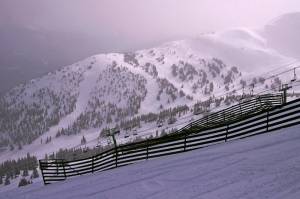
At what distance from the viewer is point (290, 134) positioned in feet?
46.4

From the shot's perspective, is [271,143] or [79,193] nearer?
[271,143]

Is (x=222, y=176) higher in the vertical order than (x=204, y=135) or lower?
higher

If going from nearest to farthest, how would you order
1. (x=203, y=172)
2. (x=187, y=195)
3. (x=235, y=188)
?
(x=235, y=188), (x=187, y=195), (x=203, y=172)

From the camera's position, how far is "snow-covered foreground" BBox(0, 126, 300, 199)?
938 centimetres

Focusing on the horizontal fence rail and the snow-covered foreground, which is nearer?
the snow-covered foreground

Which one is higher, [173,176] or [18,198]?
[173,176]

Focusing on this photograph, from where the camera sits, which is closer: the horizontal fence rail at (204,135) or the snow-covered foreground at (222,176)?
the snow-covered foreground at (222,176)

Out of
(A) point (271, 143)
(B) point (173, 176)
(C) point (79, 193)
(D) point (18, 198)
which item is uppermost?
A: (A) point (271, 143)

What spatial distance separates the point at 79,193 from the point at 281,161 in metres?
9.26

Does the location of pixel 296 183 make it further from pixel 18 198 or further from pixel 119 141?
pixel 119 141

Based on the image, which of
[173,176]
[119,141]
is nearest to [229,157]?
[173,176]

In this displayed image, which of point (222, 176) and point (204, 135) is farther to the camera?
point (204, 135)

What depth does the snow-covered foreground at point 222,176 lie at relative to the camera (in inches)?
369

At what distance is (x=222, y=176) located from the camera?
11.4 metres
